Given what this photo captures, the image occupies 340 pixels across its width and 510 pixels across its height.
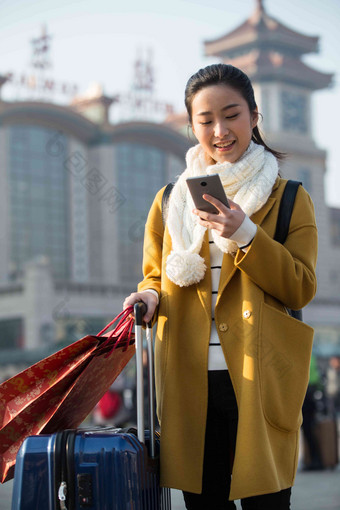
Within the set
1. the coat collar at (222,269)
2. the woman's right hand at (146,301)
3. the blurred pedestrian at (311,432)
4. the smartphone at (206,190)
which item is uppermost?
the smartphone at (206,190)

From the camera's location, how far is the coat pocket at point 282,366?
6.95ft

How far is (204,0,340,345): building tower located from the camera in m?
62.6

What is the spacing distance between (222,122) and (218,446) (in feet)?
2.75

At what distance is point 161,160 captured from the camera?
5372 cm

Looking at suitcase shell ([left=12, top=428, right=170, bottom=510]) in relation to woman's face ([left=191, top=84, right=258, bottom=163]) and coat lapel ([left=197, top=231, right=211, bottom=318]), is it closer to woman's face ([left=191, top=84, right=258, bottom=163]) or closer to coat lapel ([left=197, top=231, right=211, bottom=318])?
coat lapel ([left=197, top=231, right=211, bottom=318])

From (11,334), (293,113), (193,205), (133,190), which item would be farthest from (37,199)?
(193,205)

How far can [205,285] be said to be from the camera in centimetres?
224

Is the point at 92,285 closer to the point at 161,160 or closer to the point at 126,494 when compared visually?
the point at 161,160

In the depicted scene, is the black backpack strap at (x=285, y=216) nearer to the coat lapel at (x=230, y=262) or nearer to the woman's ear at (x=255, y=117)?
the coat lapel at (x=230, y=262)

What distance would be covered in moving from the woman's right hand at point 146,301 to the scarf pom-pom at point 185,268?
7 centimetres

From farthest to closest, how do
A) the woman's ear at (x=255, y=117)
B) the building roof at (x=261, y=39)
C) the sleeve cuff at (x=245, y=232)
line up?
the building roof at (x=261, y=39)
the woman's ear at (x=255, y=117)
the sleeve cuff at (x=245, y=232)

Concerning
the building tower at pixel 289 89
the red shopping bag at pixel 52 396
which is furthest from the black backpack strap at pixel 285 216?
the building tower at pixel 289 89

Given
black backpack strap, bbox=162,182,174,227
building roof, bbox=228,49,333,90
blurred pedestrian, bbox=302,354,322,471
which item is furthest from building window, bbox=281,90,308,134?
black backpack strap, bbox=162,182,174,227

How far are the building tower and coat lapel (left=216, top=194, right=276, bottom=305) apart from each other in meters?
56.6
